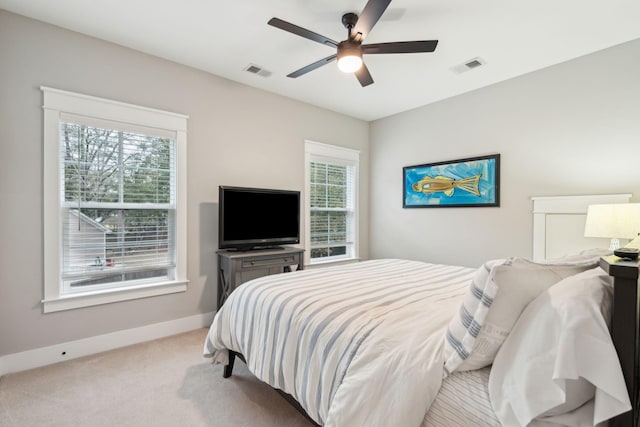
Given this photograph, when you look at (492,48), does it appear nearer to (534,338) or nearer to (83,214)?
(534,338)

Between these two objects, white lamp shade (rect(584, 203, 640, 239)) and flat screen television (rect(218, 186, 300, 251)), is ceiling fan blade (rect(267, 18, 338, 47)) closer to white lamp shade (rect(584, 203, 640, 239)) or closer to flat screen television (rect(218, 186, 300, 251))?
flat screen television (rect(218, 186, 300, 251))

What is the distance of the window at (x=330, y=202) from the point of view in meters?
4.30

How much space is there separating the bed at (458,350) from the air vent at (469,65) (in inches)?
91.2

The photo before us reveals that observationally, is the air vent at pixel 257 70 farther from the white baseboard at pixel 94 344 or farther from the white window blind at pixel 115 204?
the white baseboard at pixel 94 344

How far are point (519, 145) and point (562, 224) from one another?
961mm

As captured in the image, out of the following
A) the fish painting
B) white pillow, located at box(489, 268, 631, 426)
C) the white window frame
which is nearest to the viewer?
white pillow, located at box(489, 268, 631, 426)

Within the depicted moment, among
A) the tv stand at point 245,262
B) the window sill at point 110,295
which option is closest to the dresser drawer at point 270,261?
the tv stand at point 245,262

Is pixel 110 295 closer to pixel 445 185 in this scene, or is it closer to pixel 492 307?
pixel 492 307

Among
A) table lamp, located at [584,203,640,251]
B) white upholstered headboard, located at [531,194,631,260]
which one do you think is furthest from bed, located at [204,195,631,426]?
white upholstered headboard, located at [531,194,631,260]

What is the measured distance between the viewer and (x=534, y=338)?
2.98 feet

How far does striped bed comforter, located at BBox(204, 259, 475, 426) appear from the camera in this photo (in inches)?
42.4

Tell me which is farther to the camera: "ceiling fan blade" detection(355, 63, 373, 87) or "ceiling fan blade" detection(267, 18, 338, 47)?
"ceiling fan blade" detection(355, 63, 373, 87)

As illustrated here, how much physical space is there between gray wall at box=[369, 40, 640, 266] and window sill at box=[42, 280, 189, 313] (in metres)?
3.10

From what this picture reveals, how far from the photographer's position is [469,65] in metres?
3.11
